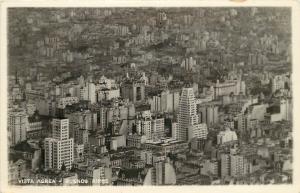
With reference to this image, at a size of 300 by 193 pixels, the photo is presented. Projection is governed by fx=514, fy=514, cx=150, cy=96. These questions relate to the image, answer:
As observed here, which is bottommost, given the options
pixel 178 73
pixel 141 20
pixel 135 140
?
pixel 135 140

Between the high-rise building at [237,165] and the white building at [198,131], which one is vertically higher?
the white building at [198,131]

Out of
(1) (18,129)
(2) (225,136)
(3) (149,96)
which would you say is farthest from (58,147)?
(2) (225,136)

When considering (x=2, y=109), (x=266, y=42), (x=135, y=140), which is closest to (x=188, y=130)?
(x=135, y=140)

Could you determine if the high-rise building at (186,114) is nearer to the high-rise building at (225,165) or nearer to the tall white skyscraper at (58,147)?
the high-rise building at (225,165)

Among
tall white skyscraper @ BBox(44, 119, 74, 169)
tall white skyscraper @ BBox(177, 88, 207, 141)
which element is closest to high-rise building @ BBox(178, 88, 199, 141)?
tall white skyscraper @ BBox(177, 88, 207, 141)

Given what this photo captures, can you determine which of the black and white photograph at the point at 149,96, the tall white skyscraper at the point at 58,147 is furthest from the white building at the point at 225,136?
the tall white skyscraper at the point at 58,147
